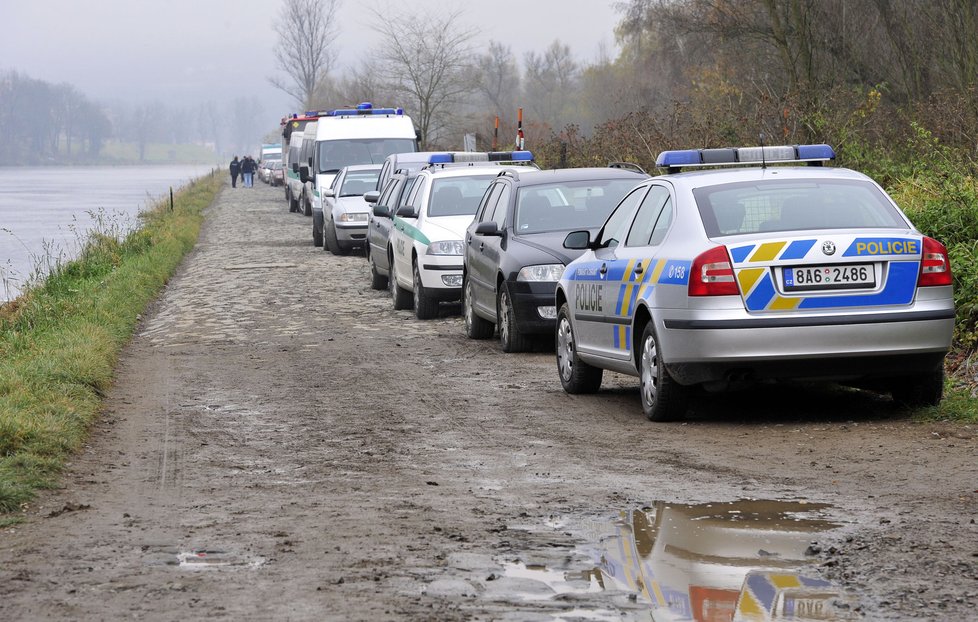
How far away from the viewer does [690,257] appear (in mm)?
8625

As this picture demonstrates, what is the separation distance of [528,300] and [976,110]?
7.63 metres

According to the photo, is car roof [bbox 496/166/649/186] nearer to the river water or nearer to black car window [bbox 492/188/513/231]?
black car window [bbox 492/188/513/231]

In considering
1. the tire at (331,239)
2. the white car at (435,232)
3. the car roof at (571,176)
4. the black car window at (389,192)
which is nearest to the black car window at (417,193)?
the white car at (435,232)

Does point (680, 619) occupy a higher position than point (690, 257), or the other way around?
point (690, 257)

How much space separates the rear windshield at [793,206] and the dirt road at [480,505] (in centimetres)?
119

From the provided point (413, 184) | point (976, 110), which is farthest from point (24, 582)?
point (976, 110)

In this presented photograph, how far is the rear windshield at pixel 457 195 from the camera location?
56.1 ft

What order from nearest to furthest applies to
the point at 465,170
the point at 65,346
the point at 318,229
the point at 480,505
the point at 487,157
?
1. the point at 480,505
2. the point at 65,346
3. the point at 465,170
4. the point at 487,157
5. the point at 318,229

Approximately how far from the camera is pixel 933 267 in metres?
8.60

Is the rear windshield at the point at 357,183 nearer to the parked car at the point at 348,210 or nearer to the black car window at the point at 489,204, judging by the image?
the parked car at the point at 348,210

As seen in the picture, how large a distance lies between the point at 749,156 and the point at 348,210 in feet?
57.7

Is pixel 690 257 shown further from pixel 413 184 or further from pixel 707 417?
pixel 413 184

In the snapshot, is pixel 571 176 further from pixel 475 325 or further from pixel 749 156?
pixel 749 156

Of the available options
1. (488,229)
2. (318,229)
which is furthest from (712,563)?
(318,229)
